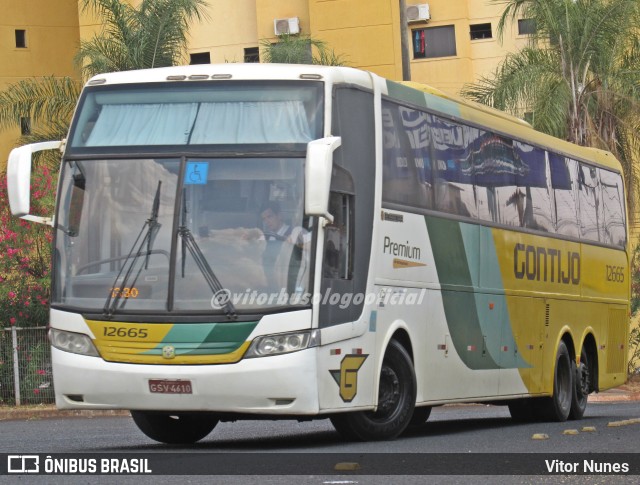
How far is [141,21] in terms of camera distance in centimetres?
3138

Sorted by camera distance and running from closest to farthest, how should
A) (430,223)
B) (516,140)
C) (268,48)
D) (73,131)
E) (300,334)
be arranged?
1. (300,334)
2. (73,131)
3. (430,223)
4. (516,140)
5. (268,48)

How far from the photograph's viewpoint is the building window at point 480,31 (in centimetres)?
4281

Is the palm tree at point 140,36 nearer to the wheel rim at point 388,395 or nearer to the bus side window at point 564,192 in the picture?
the bus side window at point 564,192

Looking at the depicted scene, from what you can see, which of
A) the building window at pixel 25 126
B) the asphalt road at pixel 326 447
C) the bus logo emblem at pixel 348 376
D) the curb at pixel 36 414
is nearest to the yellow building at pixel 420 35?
the building window at pixel 25 126

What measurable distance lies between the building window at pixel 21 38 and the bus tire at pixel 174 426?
36.9 m

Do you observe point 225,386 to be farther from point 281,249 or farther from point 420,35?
point 420,35

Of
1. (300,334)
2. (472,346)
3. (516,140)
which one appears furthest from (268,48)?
(300,334)

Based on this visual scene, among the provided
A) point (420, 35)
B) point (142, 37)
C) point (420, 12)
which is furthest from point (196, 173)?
point (420, 35)

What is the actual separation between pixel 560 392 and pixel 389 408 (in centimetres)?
617

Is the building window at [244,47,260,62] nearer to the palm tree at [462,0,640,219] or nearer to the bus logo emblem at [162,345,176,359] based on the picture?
the palm tree at [462,0,640,219]

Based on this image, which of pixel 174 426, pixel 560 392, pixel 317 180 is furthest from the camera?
pixel 560 392

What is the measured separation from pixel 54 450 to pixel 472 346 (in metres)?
4.83

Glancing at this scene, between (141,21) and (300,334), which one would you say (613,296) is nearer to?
(300,334)

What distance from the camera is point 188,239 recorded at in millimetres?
12852
